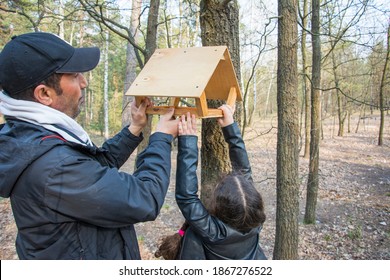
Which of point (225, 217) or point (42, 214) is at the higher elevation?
point (42, 214)

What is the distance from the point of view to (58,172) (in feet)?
3.76

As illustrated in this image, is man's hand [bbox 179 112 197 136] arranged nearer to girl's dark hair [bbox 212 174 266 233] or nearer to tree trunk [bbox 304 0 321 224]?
girl's dark hair [bbox 212 174 266 233]

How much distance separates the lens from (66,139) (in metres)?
1.27

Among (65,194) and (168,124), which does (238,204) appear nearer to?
(168,124)

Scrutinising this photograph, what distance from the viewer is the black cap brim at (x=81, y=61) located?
1.34m

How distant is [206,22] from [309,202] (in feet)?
15.9

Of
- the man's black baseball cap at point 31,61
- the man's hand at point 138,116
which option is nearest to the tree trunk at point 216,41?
the man's hand at point 138,116

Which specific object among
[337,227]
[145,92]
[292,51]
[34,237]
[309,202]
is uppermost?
[292,51]

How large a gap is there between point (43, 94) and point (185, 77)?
81 cm

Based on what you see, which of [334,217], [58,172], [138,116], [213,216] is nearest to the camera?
[58,172]

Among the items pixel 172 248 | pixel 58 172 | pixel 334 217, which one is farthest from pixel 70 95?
pixel 334 217

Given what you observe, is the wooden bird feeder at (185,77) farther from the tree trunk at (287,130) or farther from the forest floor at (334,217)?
the forest floor at (334,217)

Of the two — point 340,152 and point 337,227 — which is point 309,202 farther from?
point 340,152

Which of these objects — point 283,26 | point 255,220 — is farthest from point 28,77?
point 283,26
